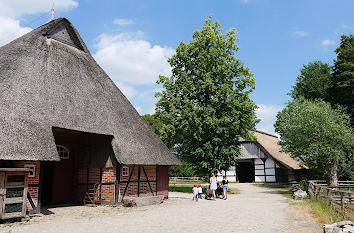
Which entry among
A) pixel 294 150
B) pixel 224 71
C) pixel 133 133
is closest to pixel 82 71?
pixel 133 133

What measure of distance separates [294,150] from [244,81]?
253 inches

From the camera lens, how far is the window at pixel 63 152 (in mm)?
15432

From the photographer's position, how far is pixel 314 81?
104 ft

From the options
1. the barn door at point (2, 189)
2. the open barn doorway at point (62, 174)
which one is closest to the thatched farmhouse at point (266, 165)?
the open barn doorway at point (62, 174)

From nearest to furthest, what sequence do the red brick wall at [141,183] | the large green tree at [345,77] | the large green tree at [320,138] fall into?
the red brick wall at [141,183]
the large green tree at [320,138]
the large green tree at [345,77]

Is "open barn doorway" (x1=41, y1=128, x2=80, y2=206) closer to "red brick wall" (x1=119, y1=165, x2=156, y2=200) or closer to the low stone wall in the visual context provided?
"red brick wall" (x1=119, y1=165, x2=156, y2=200)

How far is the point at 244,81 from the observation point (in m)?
22.9

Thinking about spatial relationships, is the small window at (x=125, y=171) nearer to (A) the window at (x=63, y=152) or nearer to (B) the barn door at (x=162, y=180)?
(B) the barn door at (x=162, y=180)

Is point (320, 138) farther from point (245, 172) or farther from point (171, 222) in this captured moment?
point (245, 172)

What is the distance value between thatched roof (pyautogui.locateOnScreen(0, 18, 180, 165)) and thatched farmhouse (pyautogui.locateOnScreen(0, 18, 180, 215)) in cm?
3

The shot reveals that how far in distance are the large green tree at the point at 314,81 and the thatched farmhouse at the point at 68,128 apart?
20.4 meters

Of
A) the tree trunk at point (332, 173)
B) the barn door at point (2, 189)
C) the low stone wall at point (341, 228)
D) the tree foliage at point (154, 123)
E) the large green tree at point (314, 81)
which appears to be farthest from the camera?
the tree foliage at point (154, 123)

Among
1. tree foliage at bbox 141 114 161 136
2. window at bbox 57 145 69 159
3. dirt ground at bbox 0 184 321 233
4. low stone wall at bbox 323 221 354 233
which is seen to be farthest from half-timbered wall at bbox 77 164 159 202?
tree foliage at bbox 141 114 161 136

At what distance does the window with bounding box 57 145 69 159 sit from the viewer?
1543cm
